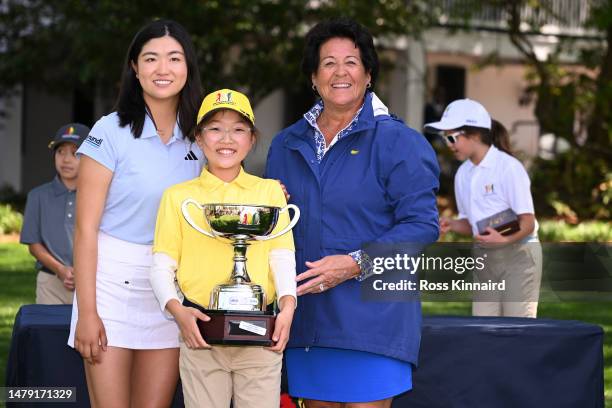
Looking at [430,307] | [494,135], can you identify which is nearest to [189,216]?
[494,135]

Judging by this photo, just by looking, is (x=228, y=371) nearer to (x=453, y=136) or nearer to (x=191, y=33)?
(x=453, y=136)

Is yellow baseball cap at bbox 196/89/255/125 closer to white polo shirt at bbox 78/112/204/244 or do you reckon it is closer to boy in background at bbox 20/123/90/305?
white polo shirt at bbox 78/112/204/244

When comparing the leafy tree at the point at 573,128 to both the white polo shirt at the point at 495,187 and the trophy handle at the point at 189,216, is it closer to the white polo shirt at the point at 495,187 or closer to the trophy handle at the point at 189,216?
the white polo shirt at the point at 495,187

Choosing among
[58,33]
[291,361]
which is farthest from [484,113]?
[58,33]

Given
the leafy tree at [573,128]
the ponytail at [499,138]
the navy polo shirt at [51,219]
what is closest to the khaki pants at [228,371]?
the navy polo shirt at [51,219]

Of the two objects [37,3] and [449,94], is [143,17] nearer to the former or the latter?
[37,3]

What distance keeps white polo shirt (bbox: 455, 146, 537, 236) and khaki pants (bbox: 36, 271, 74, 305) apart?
110 inches

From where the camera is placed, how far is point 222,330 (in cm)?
390

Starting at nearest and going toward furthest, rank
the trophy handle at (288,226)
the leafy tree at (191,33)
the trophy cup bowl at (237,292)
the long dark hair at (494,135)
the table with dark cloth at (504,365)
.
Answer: the trophy cup bowl at (237,292), the trophy handle at (288,226), the table with dark cloth at (504,365), the long dark hair at (494,135), the leafy tree at (191,33)

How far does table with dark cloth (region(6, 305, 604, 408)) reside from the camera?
19.3 ft

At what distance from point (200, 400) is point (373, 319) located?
2.32 ft

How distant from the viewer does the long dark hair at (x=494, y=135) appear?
24.7ft

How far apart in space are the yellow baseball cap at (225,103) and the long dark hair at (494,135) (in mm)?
3571

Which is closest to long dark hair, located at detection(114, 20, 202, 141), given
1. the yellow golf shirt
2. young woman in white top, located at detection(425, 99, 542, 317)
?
the yellow golf shirt
